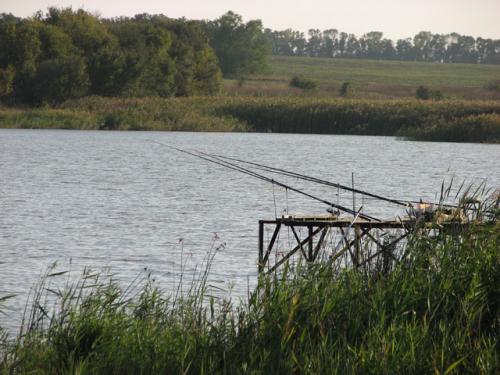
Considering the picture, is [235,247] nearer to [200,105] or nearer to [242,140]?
[242,140]

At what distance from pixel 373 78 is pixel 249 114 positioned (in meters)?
52.6

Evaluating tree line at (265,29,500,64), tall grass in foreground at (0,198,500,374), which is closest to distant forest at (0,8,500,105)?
tall grass in foreground at (0,198,500,374)

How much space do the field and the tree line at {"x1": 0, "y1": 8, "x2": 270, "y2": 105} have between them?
5306mm

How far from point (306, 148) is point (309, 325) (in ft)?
137

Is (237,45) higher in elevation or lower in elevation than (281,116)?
higher

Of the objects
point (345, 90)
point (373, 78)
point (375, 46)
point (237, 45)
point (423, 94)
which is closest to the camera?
point (423, 94)

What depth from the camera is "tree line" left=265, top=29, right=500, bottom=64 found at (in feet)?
583

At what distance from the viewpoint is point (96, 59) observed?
229 feet

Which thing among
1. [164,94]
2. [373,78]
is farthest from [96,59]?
[373,78]

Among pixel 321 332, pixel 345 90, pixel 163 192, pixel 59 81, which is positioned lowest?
pixel 163 192

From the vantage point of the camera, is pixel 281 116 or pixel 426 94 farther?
pixel 426 94

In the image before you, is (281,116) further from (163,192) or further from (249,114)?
(163,192)

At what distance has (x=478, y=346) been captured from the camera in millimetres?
8188

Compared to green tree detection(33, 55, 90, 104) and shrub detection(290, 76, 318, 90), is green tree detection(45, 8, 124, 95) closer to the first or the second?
green tree detection(33, 55, 90, 104)
